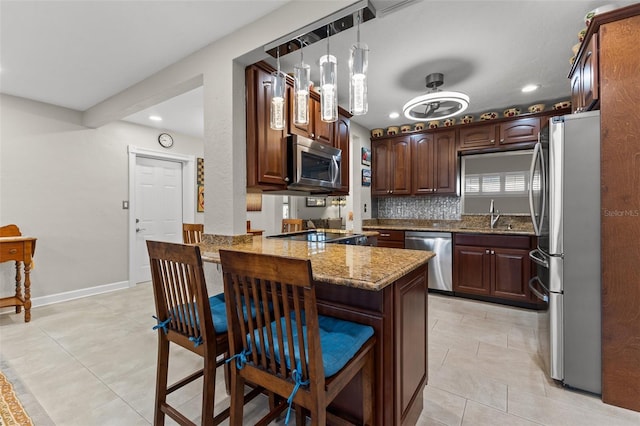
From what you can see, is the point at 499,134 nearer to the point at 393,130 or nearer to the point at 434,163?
the point at 434,163

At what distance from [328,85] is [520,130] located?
3.18m

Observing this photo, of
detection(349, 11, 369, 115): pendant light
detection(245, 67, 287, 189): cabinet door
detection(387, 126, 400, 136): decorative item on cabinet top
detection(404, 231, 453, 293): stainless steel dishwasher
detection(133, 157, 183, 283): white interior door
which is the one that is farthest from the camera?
detection(387, 126, 400, 136): decorative item on cabinet top

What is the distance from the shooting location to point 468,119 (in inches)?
156

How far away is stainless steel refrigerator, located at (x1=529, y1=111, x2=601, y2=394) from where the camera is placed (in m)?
1.76

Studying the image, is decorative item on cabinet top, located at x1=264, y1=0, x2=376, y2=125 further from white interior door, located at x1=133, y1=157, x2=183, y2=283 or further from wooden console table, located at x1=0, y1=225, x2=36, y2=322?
white interior door, located at x1=133, y1=157, x2=183, y2=283

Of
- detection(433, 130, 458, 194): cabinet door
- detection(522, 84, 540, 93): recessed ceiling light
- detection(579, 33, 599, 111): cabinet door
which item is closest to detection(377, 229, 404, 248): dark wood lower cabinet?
detection(433, 130, 458, 194): cabinet door

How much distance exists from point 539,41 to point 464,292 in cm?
277

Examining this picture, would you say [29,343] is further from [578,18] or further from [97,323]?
[578,18]

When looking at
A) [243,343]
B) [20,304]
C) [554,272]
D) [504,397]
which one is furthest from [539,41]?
[20,304]

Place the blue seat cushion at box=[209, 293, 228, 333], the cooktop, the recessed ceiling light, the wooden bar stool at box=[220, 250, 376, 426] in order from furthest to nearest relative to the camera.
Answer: the recessed ceiling light, the cooktop, the blue seat cushion at box=[209, 293, 228, 333], the wooden bar stool at box=[220, 250, 376, 426]

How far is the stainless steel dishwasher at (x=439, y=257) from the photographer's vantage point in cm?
376

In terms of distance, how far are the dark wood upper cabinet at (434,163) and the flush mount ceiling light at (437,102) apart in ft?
3.86

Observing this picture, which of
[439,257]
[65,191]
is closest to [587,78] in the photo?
[439,257]

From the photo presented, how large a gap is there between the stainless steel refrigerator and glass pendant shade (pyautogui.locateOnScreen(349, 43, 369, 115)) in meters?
1.32
